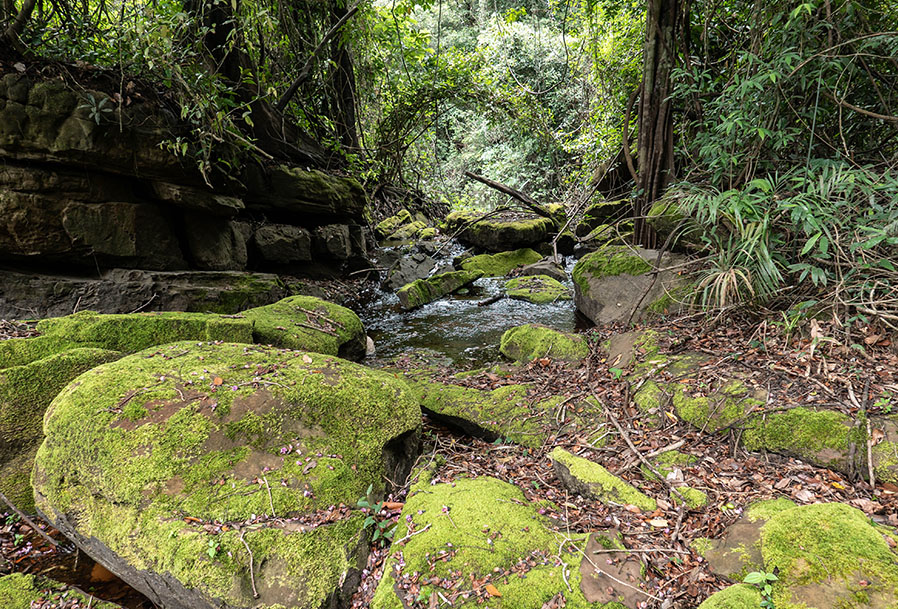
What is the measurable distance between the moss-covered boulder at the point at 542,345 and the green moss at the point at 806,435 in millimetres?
2072

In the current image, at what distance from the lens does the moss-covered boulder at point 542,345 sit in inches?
187

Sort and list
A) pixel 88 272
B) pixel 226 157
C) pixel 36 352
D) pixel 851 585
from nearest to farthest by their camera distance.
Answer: pixel 851 585 < pixel 36 352 < pixel 88 272 < pixel 226 157

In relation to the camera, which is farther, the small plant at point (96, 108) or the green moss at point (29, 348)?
the small plant at point (96, 108)

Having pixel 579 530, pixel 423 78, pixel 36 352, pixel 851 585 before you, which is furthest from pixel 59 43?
pixel 851 585

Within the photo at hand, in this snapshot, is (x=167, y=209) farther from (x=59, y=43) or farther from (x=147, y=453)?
(x=147, y=453)

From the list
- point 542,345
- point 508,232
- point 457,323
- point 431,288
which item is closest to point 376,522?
point 542,345

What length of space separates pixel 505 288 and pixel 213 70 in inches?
267

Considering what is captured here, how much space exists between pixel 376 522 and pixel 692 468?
6.79 ft

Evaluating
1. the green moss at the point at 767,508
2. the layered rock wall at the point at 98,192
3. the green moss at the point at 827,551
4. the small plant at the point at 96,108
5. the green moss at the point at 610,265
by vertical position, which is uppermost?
the small plant at the point at 96,108

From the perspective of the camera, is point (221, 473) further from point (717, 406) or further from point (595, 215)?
point (595, 215)

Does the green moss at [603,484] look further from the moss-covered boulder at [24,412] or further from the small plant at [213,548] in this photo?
the moss-covered boulder at [24,412]

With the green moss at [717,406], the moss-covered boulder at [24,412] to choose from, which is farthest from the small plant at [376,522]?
the moss-covered boulder at [24,412]

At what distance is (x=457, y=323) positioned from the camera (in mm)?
7320

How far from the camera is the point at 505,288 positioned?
Result: 911cm
